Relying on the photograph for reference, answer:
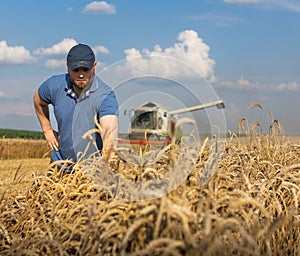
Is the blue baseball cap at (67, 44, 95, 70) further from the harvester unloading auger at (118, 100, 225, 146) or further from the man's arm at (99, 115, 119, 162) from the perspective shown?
the harvester unloading auger at (118, 100, 225, 146)

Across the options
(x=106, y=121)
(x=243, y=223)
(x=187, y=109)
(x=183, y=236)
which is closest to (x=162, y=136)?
(x=106, y=121)

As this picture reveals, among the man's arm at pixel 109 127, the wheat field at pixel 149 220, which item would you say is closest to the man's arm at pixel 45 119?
the man's arm at pixel 109 127

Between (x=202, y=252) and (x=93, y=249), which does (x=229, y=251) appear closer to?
(x=202, y=252)

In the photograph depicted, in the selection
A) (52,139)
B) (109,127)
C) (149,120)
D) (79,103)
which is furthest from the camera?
(52,139)

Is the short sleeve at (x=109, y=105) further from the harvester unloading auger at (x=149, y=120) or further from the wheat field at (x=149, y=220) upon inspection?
the wheat field at (x=149, y=220)

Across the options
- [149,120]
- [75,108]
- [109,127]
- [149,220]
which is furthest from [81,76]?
[149,220]

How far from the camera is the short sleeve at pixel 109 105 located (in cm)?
512

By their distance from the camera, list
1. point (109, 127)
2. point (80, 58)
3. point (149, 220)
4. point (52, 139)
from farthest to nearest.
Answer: point (52, 139)
point (80, 58)
point (109, 127)
point (149, 220)

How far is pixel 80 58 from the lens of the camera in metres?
5.27

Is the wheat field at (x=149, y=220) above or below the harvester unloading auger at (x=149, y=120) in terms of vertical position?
below

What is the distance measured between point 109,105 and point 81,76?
437 millimetres

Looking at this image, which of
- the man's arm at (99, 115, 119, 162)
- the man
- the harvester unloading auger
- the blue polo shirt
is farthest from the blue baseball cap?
the harvester unloading auger

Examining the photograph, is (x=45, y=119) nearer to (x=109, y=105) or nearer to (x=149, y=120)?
(x=109, y=105)

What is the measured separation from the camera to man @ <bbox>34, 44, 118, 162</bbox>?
17.0ft
